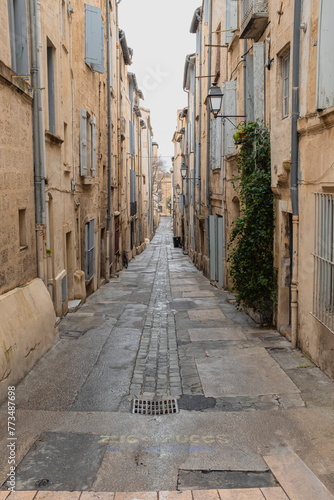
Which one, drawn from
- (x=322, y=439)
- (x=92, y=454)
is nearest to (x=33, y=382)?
(x=92, y=454)

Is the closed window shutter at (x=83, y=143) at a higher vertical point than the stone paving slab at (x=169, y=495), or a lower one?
higher

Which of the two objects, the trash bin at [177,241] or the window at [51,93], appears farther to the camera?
the trash bin at [177,241]

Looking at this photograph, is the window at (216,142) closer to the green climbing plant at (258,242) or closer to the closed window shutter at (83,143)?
the closed window shutter at (83,143)

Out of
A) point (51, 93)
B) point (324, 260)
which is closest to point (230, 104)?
point (51, 93)

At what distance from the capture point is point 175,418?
Result: 561cm

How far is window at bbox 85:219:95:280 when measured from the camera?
14.2 m

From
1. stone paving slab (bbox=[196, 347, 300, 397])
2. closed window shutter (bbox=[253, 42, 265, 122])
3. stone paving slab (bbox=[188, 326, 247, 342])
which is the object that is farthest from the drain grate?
closed window shutter (bbox=[253, 42, 265, 122])

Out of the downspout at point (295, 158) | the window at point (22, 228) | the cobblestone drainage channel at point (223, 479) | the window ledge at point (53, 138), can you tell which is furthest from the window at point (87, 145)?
the cobblestone drainage channel at point (223, 479)

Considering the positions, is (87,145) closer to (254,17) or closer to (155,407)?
(254,17)

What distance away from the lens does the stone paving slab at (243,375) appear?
20.8ft

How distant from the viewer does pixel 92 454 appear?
15.5ft

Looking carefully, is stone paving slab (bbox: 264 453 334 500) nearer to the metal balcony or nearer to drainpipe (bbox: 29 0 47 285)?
drainpipe (bbox: 29 0 47 285)

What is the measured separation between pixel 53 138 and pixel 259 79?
449 cm

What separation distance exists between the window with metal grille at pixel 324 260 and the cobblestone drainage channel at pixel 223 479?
2.74 metres
